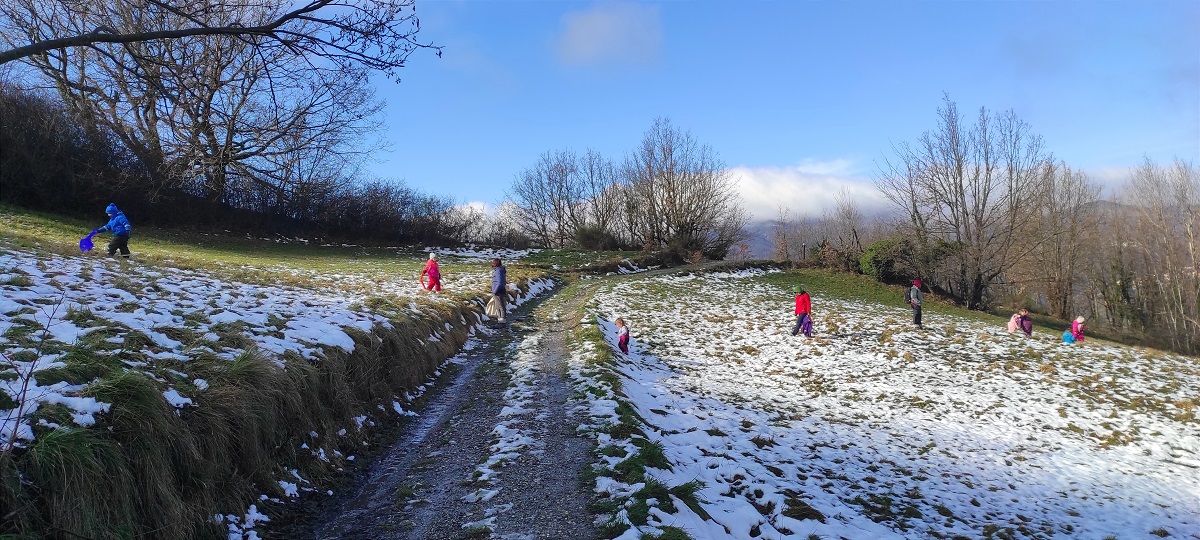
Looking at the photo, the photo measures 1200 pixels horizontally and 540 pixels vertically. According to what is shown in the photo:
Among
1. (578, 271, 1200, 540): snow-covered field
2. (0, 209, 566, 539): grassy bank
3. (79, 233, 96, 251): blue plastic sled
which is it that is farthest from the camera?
(79, 233, 96, 251): blue plastic sled

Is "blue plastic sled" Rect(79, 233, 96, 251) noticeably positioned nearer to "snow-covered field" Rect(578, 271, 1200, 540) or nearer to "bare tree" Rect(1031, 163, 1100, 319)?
"snow-covered field" Rect(578, 271, 1200, 540)

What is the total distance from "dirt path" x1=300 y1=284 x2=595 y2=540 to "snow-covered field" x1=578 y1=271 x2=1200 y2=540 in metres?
0.59

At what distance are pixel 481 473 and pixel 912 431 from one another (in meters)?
7.74

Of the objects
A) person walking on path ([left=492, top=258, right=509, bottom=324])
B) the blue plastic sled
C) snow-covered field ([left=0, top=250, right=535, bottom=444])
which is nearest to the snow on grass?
person walking on path ([left=492, top=258, right=509, bottom=324])

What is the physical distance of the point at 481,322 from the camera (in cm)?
1422

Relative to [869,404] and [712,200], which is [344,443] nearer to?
[869,404]

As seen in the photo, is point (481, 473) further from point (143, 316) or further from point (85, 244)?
point (85, 244)

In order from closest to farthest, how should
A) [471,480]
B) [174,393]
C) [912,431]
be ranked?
[174,393] < [471,480] < [912,431]

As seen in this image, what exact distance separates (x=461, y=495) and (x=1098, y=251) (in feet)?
156

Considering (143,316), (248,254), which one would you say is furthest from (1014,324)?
(248,254)

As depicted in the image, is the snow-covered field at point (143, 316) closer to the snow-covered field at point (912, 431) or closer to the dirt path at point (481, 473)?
the dirt path at point (481, 473)

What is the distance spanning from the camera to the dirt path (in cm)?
442

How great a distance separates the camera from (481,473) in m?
5.42

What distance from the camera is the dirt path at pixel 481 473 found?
4.42 meters
